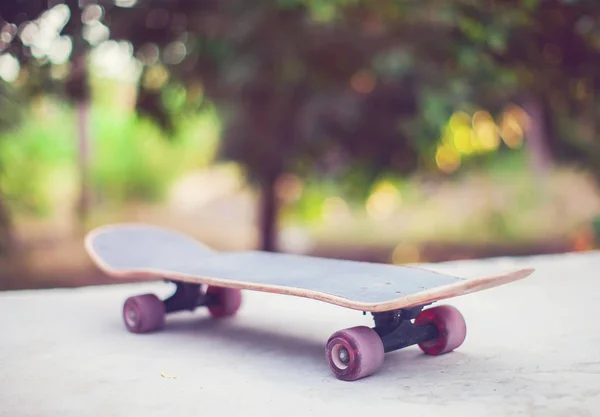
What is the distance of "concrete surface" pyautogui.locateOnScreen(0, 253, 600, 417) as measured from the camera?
7.02 ft

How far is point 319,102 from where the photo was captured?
7027 millimetres

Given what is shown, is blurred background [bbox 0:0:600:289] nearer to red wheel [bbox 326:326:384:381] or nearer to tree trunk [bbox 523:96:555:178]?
tree trunk [bbox 523:96:555:178]

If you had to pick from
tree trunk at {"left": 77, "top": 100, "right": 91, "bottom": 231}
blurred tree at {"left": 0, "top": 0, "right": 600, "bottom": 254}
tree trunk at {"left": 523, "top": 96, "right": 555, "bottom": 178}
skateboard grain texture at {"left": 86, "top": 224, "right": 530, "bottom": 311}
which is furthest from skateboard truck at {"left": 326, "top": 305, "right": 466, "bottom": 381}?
tree trunk at {"left": 77, "top": 100, "right": 91, "bottom": 231}

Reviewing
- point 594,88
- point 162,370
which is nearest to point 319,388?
point 162,370

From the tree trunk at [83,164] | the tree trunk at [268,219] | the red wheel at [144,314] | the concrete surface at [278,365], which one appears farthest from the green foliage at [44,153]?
the red wheel at [144,314]

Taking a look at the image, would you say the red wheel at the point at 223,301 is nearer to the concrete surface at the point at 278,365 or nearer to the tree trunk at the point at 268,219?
the concrete surface at the point at 278,365

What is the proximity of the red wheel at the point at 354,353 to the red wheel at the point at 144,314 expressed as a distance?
1042mm

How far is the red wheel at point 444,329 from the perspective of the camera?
2.72 metres

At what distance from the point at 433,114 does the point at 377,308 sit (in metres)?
4.18

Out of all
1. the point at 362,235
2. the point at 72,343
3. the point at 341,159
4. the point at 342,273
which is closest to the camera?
the point at 342,273

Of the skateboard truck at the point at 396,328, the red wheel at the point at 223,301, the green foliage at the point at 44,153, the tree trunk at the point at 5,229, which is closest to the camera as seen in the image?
the skateboard truck at the point at 396,328

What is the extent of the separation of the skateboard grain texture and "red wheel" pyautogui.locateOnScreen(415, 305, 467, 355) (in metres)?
0.17

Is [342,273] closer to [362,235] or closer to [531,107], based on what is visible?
[531,107]

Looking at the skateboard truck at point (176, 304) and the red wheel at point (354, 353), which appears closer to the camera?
the red wheel at point (354, 353)
